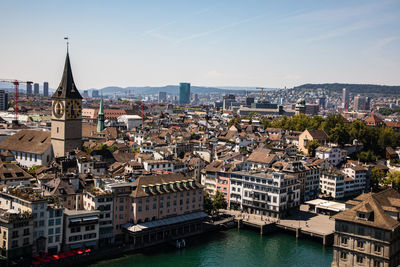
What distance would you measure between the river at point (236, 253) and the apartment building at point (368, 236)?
989cm

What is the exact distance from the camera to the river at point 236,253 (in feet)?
163

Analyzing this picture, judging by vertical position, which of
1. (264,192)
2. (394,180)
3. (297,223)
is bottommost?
(297,223)

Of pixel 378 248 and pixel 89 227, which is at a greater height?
pixel 378 248

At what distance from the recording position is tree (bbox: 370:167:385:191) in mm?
87062

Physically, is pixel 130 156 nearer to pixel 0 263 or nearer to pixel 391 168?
pixel 0 263

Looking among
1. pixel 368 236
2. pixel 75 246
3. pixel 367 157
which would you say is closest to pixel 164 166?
pixel 75 246

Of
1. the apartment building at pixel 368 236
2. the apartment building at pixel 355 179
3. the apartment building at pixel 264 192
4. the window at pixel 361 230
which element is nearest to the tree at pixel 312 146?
the apartment building at pixel 355 179

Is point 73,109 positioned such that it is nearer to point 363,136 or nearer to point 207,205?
point 207,205

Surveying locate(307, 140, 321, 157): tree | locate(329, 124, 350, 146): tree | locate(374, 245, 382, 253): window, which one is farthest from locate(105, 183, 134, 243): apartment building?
locate(329, 124, 350, 146): tree

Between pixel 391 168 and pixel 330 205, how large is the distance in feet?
121

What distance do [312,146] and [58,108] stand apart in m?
56.7

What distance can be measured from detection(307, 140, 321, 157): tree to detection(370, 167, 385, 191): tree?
1639cm

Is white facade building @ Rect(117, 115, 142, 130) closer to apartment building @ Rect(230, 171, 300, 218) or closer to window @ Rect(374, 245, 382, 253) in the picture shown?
apartment building @ Rect(230, 171, 300, 218)

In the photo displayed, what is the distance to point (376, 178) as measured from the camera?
3425 inches
